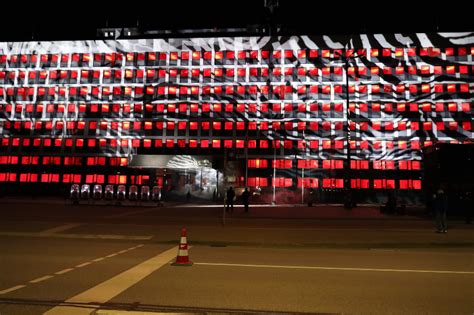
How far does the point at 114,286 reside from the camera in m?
6.30

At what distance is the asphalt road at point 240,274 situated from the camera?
212 inches

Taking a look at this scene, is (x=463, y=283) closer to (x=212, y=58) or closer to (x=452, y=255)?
(x=452, y=255)

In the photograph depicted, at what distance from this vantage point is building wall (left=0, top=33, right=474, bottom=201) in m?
57.9

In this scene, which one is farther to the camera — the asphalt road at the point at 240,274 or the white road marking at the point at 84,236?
the white road marking at the point at 84,236

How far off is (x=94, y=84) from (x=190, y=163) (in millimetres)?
31139

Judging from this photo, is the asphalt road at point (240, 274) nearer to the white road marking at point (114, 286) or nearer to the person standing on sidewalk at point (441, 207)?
the white road marking at point (114, 286)

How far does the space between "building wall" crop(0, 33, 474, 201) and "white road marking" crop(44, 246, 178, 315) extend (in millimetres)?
48314

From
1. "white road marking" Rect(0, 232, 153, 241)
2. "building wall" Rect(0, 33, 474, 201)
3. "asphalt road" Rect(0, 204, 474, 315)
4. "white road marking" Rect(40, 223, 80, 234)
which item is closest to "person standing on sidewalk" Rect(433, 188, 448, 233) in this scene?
"asphalt road" Rect(0, 204, 474, 315)

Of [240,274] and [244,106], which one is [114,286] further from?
[244,106]

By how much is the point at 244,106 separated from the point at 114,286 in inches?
2211

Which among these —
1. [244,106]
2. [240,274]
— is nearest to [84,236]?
[240,274]

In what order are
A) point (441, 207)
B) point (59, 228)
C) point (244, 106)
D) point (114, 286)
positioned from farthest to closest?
point (244, 106), point (59, 228), point (441, 207), point (114, 286)

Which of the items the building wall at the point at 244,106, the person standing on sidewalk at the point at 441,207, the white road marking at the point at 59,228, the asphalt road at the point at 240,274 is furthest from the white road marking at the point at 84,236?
the building wall at the point at 244,106

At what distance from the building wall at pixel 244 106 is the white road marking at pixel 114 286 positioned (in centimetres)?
4831
